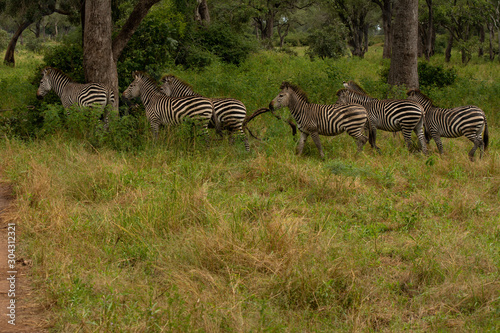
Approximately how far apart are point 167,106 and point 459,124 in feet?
17.6

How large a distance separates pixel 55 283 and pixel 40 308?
0.34 metres

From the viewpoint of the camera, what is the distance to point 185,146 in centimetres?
864

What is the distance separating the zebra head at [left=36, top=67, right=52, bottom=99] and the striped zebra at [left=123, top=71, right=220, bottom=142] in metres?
1.90

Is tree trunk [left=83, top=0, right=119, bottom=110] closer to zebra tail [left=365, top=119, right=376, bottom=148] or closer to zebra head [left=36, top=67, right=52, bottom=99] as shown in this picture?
zebra head [left=36, top=67, right=52, bottom=99]

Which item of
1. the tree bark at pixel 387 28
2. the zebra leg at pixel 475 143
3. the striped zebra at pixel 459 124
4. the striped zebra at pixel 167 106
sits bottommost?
the zebra leg at pixel 475 143

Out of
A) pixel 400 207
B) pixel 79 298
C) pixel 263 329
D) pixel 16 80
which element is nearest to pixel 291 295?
pixel 263 329

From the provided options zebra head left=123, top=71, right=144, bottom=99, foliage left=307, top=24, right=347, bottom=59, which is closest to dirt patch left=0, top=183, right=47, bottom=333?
zebra head left=123, top=71, right=144, bottom=99

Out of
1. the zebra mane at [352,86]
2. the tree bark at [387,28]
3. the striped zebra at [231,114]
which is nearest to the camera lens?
the striped zebra at [231,114]

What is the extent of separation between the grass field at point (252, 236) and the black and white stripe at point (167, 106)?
486 mm

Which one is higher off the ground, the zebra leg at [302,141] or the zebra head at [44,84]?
the zebra head at [44,84]

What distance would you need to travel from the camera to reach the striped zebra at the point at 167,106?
30.1 feet

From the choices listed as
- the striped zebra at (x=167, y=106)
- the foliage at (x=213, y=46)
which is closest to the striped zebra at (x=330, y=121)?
the striped zebra at (x=167, y=106)

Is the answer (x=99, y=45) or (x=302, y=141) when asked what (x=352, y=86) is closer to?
(x=302, y=141)

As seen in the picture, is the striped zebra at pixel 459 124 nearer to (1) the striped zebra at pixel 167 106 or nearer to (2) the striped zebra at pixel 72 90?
(1) the striped zebra at pixel 167 106
